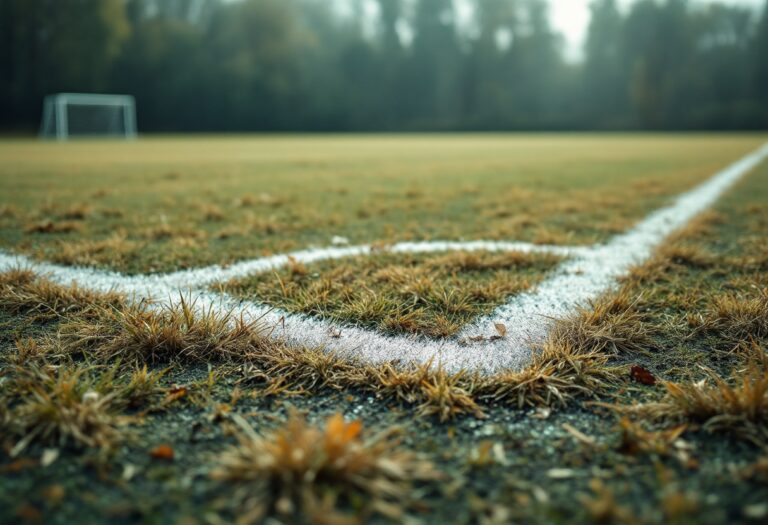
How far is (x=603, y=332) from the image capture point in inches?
70.9

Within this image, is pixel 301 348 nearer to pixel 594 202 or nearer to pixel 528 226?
pixel 528 226

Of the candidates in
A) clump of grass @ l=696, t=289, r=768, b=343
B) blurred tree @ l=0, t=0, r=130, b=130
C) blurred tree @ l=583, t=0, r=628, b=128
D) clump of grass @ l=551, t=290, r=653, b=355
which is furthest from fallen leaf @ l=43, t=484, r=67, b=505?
blurred tree @ l=583, t=0, r=628, b=128

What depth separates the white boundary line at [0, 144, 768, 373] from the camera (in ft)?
5.67

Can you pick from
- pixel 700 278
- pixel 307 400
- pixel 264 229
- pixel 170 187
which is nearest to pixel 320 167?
pixel 170 187

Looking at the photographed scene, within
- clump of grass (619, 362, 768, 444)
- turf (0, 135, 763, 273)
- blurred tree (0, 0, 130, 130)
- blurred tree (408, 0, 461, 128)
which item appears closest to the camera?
clump of grass (619, 362, 768, 444)

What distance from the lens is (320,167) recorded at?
975 centimetres

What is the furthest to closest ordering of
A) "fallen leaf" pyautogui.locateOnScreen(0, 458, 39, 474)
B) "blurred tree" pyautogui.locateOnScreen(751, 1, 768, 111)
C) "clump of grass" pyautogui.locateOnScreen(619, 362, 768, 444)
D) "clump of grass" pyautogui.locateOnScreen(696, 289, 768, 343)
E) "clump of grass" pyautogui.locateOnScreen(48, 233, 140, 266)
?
"blurred tree" pyautogui.locateOnScreen(751, 1, 768, 111)
"clump of grass" pyautogui.locateOnScreen(48, 233, 140, 266)
"clump of grass" pyautogui.locateOnScreen(696, 289, 768, 343)
"clump of grass" pyautogui.locateOnScreen(619, 362, 768, 444)
"fallen leaf" pyautogui.locateOnScreen(0, 458, 39, 474)

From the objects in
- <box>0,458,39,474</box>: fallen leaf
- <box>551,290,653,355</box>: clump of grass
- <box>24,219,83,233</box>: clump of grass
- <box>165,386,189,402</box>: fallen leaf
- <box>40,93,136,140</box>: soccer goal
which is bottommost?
<box>0,458,39,474</box>: fallen leaf

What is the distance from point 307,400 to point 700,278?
2.03 m

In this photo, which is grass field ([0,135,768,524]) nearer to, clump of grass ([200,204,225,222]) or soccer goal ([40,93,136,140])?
clump of grass ([200,204,225,222])

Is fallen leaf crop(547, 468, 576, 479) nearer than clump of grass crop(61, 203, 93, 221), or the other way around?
fallen leaf crop(547, 468, 576, 479)

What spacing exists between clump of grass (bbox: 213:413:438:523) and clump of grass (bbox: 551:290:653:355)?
2.74 feet

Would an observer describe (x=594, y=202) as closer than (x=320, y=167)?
Yes

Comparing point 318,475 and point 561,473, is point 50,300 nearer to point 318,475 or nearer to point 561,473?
point 318,475
